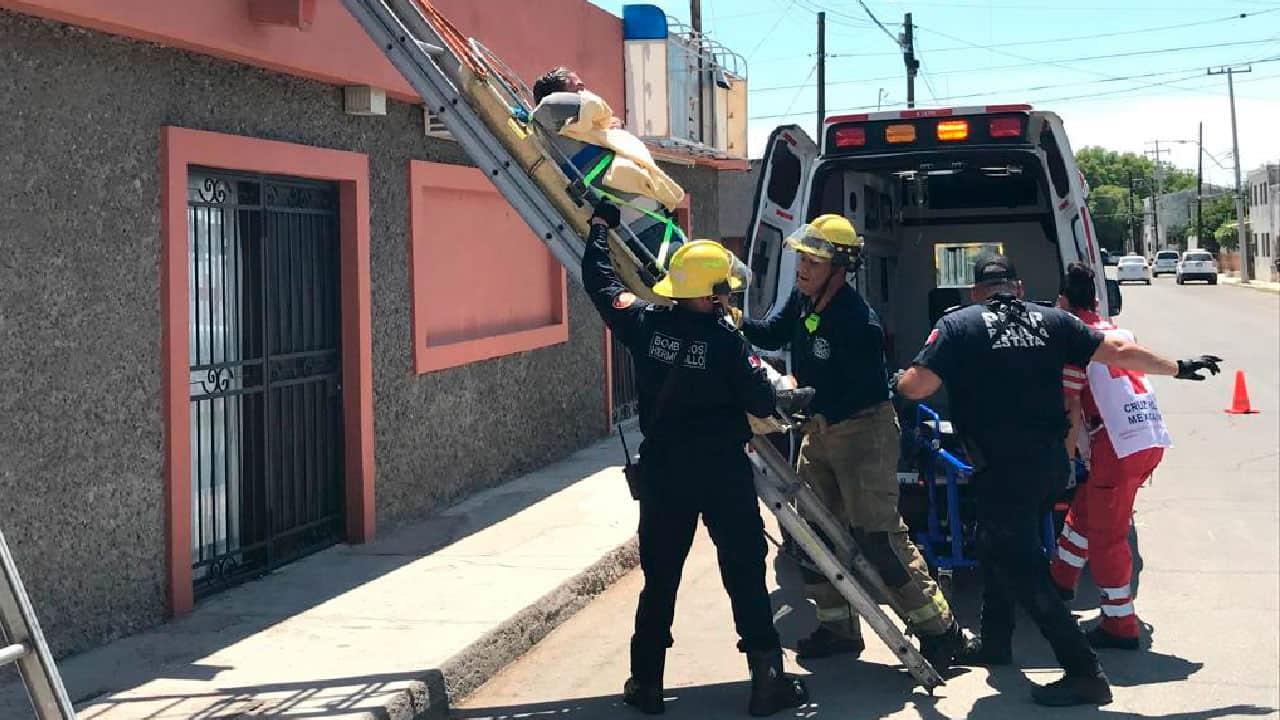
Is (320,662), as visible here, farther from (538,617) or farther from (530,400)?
(530,400)

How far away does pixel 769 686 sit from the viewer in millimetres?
5434

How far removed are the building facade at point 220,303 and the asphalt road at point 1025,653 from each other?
5.85 feet

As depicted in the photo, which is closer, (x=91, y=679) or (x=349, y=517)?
(x=91, y=679)

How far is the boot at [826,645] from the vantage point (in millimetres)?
6258

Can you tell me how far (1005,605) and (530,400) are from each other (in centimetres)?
579

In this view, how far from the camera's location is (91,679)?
5.58 meters

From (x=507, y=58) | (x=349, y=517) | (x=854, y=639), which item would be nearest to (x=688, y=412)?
(x=854, y=639)

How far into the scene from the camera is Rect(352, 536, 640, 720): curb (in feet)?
17.9

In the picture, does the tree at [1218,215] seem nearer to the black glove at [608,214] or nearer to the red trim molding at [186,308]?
the red trim molding at [186,308]

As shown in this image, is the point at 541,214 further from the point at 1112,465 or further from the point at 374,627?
the point at 1112,465

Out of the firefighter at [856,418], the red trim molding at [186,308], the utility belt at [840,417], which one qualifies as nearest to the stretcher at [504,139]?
the firefighter at [856,418]

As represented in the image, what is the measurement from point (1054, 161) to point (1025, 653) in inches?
104

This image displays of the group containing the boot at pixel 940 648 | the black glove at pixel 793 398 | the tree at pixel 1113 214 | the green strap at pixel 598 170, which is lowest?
the boot at pixel 940 648

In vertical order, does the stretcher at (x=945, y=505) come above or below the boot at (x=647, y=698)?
above
